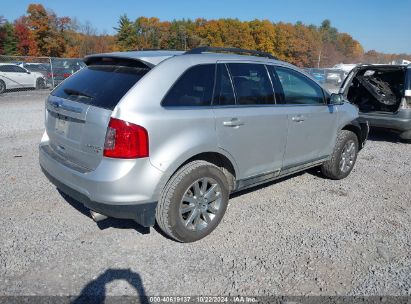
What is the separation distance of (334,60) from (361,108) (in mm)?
95789

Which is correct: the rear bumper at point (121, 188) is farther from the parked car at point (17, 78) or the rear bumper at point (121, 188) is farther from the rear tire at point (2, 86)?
the parked car at point (17, 78)

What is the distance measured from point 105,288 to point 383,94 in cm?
789

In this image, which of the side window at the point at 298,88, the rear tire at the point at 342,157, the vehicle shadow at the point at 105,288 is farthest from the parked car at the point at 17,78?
the vehicle shadow at the point at 105,288

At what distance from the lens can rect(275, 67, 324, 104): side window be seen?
4.16m

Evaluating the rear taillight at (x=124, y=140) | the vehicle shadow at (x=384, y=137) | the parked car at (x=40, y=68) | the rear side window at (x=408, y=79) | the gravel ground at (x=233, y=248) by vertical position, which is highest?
the rear side window at (x=408, y=79)

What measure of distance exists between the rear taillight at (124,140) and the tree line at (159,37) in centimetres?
5938

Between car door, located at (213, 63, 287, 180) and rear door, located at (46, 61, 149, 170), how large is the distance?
0.85 metres

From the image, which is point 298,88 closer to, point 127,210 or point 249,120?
point 249,120

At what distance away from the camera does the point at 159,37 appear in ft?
256

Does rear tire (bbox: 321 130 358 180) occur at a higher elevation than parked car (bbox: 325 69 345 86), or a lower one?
higher

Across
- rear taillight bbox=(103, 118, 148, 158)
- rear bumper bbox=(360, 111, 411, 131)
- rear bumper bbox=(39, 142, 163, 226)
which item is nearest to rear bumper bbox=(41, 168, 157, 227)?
rear bumper bbox=(39, 142, 163, 226)

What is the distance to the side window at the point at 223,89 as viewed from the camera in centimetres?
339

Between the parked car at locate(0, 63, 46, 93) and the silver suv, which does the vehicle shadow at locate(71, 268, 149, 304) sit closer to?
the silver suv

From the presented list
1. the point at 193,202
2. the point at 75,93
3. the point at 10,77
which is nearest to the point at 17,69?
the point at 10,77
